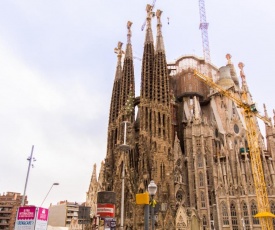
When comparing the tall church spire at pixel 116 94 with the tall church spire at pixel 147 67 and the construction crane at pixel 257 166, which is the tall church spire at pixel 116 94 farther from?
the construction crane at pixel 257 166

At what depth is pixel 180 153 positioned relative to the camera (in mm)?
58125

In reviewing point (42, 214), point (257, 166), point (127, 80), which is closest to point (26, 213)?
point (42, 214)

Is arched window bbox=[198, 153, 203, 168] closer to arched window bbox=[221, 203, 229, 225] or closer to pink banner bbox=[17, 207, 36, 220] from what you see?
arched window bbox=[221, 203, 229, 225]

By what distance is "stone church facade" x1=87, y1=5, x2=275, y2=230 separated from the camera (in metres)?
49.7

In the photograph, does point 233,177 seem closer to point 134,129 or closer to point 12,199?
point 134,129

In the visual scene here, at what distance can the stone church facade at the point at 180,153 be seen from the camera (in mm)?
49688

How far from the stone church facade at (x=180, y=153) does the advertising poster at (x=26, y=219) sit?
85.3ft

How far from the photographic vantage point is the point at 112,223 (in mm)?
21766

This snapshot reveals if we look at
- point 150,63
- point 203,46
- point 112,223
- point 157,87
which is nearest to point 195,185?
point 157,87

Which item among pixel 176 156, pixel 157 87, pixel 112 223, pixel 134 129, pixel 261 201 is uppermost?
pixel 157 87

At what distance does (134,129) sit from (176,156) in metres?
10.0

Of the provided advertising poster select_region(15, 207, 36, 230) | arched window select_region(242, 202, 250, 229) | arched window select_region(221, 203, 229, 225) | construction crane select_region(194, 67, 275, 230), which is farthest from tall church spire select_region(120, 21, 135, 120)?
advertising poster select_region(15, 207, 36, 230)

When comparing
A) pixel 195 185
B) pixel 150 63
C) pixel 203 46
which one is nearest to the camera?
pixel 195 185

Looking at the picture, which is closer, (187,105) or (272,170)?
(272,170)
